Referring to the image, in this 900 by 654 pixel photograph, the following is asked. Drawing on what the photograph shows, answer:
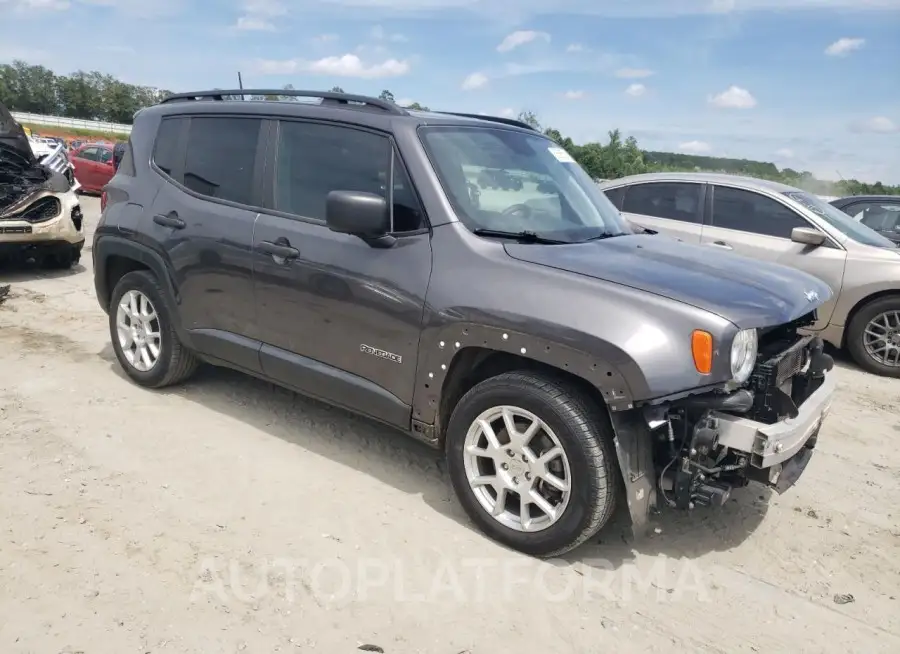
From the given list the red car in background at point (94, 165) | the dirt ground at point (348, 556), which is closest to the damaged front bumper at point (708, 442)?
the dirt ground at point (348, 556)

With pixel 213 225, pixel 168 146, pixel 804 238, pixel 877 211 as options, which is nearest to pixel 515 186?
pixel 213 225

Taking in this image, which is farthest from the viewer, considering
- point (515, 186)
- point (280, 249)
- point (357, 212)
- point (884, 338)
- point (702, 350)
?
point (884, 338)

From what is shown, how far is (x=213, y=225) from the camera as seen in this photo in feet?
14.6

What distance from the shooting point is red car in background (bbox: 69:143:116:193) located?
65.8 ft

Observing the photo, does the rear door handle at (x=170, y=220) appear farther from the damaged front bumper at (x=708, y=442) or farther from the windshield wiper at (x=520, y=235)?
the damaged front bumper at (x=708, y=442)

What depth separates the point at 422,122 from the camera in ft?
12.7

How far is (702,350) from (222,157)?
10.4 ft

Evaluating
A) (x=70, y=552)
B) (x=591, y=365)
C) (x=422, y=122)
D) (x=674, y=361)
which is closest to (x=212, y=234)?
(x=422, y=122)

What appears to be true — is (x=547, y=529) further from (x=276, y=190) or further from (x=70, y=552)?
(x=276, y=190)

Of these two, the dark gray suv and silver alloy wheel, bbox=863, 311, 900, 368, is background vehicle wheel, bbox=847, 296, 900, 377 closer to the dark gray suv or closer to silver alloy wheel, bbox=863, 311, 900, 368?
silver alloy wheel, bbox=863, 311, 900, 368

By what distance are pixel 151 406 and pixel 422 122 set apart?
8.79 feet

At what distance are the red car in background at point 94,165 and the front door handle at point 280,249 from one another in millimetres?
18073

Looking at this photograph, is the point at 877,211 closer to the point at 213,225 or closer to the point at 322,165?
the point at 322,165

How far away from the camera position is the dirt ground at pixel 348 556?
2805 millimetres
